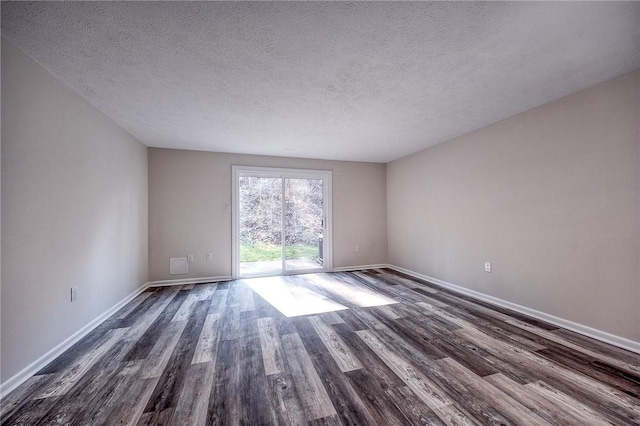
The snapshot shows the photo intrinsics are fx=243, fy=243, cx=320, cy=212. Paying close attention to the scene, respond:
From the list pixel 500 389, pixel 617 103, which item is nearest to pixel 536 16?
pixel 617 103

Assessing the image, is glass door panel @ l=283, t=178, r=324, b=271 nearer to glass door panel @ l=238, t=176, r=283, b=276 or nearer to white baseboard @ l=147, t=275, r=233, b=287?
glass door panel @ l=238, t=176, r=283, b=276

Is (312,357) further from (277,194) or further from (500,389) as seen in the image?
(277,194)

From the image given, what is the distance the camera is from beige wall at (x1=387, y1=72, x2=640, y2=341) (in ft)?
6.68

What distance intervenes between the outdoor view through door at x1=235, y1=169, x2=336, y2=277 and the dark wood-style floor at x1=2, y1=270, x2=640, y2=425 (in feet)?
5.76

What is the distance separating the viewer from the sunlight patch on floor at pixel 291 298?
9.47ft

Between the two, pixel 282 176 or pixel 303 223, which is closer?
pixel 282 176

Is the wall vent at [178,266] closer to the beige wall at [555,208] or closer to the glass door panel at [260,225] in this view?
the glass door panel at [260,225]

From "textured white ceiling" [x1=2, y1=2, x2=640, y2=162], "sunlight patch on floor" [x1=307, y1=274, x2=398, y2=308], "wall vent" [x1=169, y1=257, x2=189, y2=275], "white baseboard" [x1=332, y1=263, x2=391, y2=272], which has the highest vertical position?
"textured white ceiling" [x1=2, y1=2, x2=640, y2=162]

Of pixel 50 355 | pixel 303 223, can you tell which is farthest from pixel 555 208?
pixel 50 355

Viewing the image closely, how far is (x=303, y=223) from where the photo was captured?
189 inches

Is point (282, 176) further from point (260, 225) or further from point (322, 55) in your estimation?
point (322, 55)

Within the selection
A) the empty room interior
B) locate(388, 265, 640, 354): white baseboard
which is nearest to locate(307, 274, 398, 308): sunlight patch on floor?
the empty room interior

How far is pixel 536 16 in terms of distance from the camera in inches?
55.7

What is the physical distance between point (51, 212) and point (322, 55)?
2404mm
